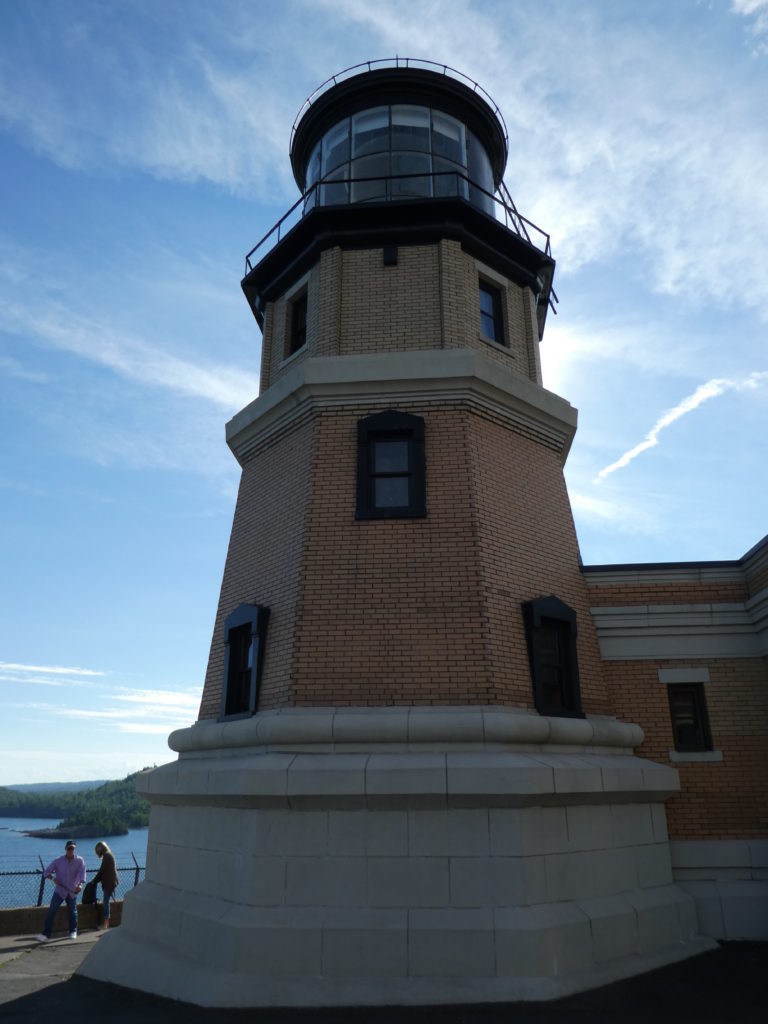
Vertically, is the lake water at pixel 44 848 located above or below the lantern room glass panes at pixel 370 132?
below

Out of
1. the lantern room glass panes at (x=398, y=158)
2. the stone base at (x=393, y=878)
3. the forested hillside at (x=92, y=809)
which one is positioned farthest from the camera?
the forested hillside at (x=92, y=809)

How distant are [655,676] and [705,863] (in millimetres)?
2683

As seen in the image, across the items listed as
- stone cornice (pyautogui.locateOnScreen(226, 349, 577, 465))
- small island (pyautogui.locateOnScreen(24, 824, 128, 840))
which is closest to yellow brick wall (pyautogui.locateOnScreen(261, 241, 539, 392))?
stone cornice (pyautogui.locateOnScreen(226, 349, 577, 465))

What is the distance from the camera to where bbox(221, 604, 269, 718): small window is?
959 centimetres

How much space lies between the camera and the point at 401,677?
28.8 ft

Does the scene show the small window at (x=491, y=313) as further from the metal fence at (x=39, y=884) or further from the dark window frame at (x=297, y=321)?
the metal fence at (x=39, y=884)

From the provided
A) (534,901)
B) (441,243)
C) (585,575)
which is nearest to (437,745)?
(534,901)

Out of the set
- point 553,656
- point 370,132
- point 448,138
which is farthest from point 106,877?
point 448,138

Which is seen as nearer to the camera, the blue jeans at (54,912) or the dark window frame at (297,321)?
A: the blue jeans at (54,912)

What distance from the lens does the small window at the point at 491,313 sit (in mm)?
12445

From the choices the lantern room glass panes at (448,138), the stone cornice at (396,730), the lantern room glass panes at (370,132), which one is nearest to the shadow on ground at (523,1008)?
the stone cornice at (396,730)

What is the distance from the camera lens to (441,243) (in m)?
11.9

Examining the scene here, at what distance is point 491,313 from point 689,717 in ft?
24.6

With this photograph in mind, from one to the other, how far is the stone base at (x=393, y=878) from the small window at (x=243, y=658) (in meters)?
0.85
